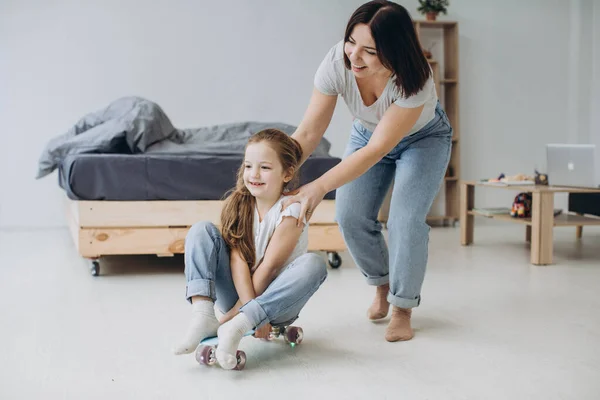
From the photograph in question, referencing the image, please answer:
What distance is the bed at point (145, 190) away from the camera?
2762 mm

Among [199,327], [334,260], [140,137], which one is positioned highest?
[140,137]

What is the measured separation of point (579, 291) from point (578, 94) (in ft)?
10.4

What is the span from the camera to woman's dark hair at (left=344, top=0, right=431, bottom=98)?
153 cm

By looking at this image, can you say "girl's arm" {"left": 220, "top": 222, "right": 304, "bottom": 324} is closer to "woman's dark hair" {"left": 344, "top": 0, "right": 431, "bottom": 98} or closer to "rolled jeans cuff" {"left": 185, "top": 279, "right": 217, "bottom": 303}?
"rolled jeans cuff" {"left": 185, "top": 279, "right": 217, "bottom": 303}

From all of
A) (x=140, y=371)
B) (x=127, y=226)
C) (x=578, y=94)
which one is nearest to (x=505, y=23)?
(x=578, y=94)

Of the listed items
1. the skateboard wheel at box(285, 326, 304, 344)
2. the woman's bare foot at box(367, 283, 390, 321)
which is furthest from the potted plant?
the skateboard wheel at box(285, 326, 304, 344)

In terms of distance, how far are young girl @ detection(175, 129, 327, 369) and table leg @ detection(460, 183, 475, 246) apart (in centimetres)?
230

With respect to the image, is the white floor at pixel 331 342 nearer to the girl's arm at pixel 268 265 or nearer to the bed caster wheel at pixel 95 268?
the bed caster wheel at pixel 95 268

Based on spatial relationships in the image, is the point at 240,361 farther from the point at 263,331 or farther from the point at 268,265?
the point at 268,265

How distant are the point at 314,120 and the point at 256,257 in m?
0.40

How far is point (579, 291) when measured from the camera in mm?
2498

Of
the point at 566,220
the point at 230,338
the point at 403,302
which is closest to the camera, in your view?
the point at 230,338

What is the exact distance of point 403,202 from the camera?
5.96 ft

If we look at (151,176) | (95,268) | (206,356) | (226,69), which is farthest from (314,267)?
(226,69)
